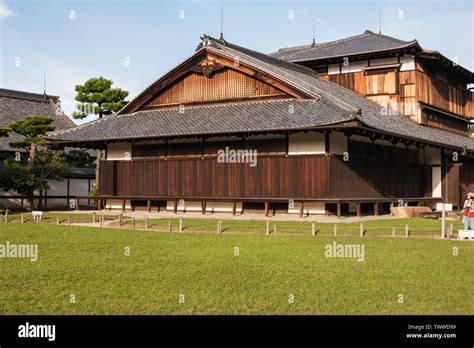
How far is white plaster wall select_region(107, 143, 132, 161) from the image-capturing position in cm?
3250

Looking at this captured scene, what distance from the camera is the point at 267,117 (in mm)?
27031

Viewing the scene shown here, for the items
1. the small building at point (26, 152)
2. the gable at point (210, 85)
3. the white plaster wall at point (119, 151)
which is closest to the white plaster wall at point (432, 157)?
the gable at point (210, 85)

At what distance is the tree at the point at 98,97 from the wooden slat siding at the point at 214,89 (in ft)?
28.4

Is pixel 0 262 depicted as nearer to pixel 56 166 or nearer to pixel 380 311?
pixel 380 311

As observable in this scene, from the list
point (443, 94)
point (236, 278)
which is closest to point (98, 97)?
point (443, 94)

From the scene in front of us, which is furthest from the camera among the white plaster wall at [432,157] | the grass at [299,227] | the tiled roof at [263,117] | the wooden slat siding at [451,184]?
the white plaster wall at [432,157]

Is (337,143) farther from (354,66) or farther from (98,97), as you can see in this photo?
(98,97)

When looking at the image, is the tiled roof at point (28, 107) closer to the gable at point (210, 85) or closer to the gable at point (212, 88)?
the gable at point (210, 85)

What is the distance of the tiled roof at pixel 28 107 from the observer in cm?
4612

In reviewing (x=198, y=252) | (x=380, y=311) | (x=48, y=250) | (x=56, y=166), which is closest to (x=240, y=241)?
(x=198, y=252)

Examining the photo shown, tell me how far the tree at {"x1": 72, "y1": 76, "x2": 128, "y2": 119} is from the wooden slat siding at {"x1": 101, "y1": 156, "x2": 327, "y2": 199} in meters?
10.7

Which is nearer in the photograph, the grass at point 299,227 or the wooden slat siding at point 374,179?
the grass at point 299,227

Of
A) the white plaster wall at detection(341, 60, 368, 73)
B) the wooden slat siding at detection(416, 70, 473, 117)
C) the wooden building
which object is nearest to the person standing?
the wooden building

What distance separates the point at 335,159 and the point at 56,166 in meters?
19.4
